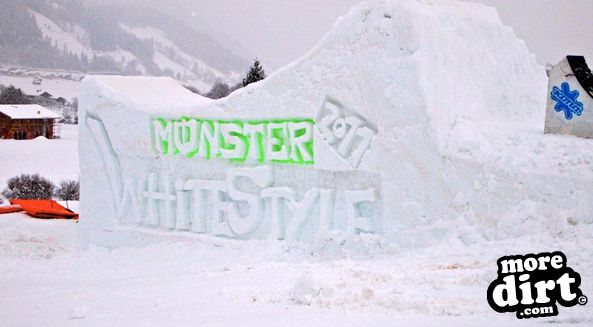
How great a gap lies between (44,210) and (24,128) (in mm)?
48537

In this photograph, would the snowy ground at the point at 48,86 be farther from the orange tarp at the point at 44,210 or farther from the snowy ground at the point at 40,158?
the orange tarp at the point at 44,210

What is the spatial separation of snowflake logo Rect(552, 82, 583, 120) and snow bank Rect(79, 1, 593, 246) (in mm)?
522

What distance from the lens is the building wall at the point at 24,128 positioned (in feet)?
212

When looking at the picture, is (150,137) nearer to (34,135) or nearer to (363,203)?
(363,203)

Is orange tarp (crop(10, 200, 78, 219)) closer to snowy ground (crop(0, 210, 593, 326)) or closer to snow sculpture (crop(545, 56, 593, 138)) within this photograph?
snowy ground (crop(0, 210, 593, 326))

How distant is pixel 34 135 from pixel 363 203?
2380 inches

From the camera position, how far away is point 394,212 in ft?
36.2

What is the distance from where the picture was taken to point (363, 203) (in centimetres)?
1150

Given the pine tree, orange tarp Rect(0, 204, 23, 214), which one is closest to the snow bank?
orange tarp Rect(0, 204, 23, 214)

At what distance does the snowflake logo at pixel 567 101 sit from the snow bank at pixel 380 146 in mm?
522

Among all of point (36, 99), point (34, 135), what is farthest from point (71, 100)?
point (34, 135)

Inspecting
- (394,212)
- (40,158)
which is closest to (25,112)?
(40,158)

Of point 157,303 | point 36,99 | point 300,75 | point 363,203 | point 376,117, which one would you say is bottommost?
point 157,303

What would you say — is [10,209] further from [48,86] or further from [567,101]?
[48,86]
